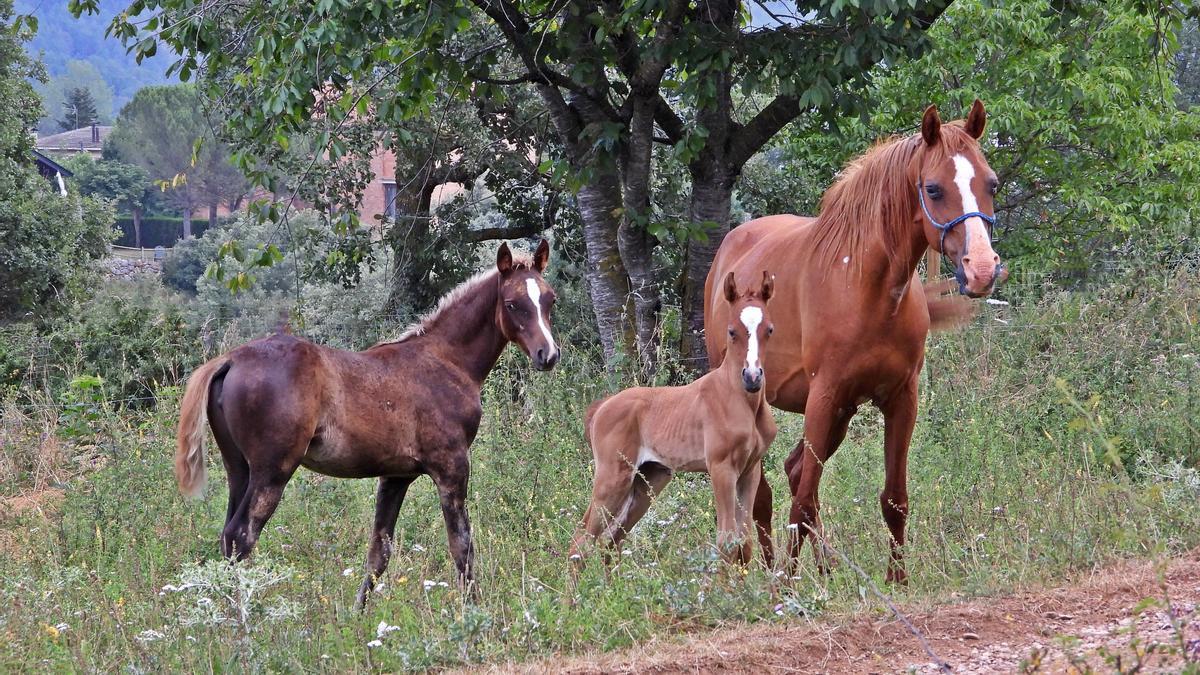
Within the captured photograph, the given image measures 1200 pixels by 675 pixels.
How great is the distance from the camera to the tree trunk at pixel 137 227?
7856 centimetres

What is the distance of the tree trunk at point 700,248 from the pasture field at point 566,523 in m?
1.19

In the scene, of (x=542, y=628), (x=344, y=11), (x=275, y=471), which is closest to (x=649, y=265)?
(x=344, y=11)

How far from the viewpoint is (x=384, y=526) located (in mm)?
7746

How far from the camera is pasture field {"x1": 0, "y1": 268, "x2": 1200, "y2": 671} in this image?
5.79 metres

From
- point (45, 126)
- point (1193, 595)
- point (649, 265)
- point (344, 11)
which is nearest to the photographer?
point (1193, 595)

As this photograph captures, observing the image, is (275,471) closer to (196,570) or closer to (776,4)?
(196,570)

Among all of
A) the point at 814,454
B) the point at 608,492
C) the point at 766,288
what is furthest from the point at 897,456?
the point at 608,492

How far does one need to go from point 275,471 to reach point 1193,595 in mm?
4723

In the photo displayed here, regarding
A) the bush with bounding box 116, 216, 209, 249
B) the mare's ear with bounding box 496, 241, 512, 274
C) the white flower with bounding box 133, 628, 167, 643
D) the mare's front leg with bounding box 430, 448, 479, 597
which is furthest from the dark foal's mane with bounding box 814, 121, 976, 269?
the bush with bounding box 116, 216, 209, 249

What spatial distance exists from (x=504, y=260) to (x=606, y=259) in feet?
14.9

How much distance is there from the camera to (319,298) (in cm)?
2547

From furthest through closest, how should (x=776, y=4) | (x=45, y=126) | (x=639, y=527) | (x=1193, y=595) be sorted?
1. (x=45, y=126)
2. (x=776, y=4)
3. (x=639, y=527)
4. (x=1193, y=595)

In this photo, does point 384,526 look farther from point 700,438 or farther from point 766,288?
point 766,288

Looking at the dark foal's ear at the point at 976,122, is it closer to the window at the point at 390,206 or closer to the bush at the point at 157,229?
the window at the point at 390,206
